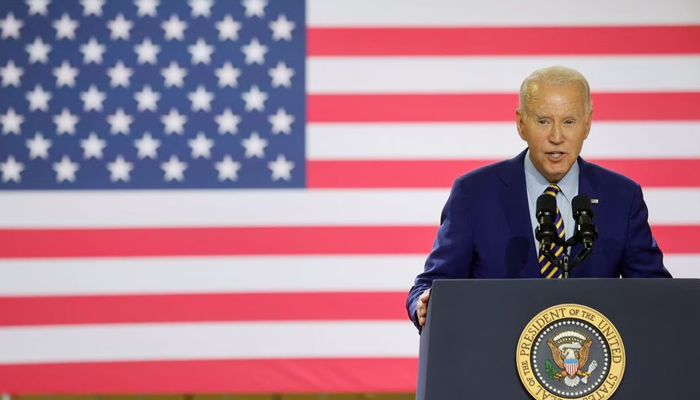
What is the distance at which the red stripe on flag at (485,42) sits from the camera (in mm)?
3834

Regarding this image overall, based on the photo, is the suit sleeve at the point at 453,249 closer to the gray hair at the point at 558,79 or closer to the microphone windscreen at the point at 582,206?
the gray hair at the point at 558,79

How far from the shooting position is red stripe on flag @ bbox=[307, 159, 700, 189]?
3.80 metres

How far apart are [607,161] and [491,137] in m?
0.49

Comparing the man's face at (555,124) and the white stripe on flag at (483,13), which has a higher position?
the white stripe on flag at (483,13)

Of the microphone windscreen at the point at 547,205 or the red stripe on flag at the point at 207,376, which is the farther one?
the red stripe on flag at the point at 207,376

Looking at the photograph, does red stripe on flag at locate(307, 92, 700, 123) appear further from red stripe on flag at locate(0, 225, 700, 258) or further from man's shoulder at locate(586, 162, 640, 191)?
man's shoulder at locate(586, 162, 640, 191)

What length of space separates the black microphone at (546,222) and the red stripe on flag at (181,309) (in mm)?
2054

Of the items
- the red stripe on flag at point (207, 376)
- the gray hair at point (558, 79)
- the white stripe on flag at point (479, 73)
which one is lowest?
the red stripe on flag at point (207, 376)

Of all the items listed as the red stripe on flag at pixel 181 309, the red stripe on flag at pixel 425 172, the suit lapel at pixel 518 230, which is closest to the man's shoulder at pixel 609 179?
the suit lapel at pixel 518 230

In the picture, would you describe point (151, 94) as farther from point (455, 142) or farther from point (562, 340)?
point (562, 340)

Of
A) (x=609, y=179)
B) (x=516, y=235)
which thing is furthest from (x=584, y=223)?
(x=609, y=179)

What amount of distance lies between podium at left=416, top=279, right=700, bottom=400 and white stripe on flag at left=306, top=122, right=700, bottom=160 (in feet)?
7.20

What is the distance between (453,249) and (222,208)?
182 centimetres

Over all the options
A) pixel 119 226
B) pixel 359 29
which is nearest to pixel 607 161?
pixel 359 29
